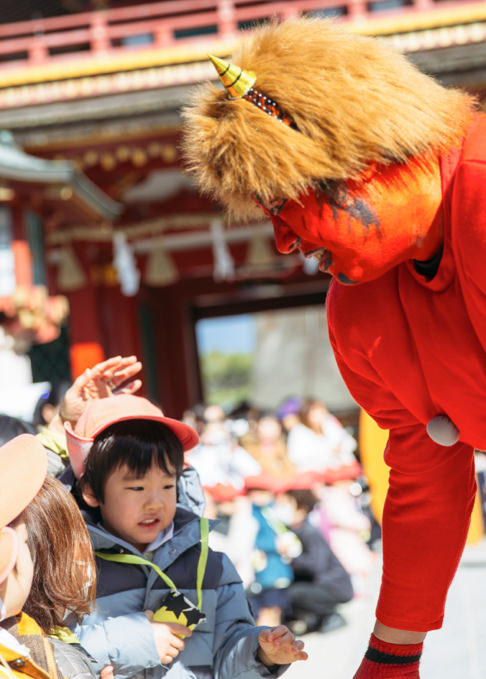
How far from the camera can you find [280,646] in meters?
1.80

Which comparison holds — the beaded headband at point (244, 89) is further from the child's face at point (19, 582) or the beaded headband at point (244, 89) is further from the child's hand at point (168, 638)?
the child's hand at point (168, 638)

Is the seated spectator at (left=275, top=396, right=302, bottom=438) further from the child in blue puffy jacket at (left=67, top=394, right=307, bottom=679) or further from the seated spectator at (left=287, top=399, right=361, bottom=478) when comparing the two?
the child in blue puffy jacket at (left=67, top=394, right=307, bottom=679)

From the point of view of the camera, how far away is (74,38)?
25.1 feet

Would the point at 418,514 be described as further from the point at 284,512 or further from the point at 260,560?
the point at 284,512

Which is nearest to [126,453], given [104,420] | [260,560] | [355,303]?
[104,420]

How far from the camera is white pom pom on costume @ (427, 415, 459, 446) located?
1751mm

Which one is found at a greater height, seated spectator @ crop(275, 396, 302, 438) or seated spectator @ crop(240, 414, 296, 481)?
seated spectator @ crop(240, 414, 296, 481)

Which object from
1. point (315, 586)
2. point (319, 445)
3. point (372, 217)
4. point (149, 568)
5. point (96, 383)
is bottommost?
point (315, 586)

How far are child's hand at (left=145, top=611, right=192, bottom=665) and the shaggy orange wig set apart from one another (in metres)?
0.93

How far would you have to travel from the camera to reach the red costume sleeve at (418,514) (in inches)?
76.3

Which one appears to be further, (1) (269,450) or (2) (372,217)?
(1) (269,450)

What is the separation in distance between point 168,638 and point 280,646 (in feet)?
0.84

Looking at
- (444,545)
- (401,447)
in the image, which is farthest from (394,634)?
(401,447)

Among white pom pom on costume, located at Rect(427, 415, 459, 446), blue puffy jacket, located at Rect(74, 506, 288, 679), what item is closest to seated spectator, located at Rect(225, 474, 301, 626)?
blue puffy jacket, located at Rect(74, 506, 288, 679)
